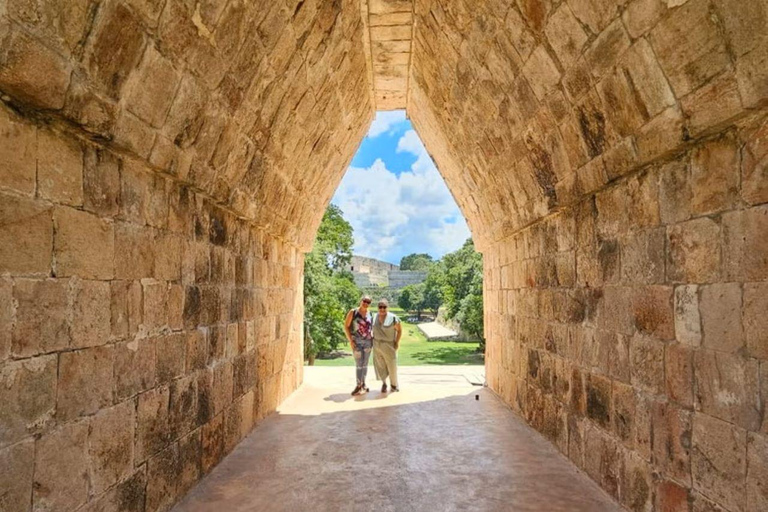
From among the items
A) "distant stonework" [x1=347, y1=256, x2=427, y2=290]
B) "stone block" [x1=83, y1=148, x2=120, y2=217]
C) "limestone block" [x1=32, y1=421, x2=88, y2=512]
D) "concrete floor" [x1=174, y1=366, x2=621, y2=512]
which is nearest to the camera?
"limestone block" [x1=32, y1=421, x2=88, y2=512]

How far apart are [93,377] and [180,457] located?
4.42 feet

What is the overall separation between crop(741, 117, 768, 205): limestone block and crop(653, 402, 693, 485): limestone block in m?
1.24

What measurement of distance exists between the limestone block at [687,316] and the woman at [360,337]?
565 cm

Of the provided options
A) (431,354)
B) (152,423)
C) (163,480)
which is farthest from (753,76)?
(431,354)

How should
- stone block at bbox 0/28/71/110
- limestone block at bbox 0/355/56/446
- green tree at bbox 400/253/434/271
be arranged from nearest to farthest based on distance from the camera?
1. stone block at bbox 0/28/71/110
2. limestone block at bbox 0/355/56/446
3. green tree at bbox 400/253/434/271

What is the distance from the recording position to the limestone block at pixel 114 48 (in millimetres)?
2354

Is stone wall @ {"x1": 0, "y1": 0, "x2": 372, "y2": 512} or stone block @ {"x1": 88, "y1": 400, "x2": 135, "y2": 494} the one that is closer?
stone wall @ {"x1": 0, "y1": 0, "x2": 372, "y2": 512}

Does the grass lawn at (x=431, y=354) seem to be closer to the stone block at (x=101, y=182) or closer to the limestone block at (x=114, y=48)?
the stone block at (x=101, y=182)

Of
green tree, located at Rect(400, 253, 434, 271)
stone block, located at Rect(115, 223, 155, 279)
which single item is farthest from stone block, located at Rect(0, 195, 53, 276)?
green tree, located at Rect(400, 253, 434, 271)

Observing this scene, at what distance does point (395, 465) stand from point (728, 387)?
2910 millimetres

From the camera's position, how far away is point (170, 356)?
11.8 ft

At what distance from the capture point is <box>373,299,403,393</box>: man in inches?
325

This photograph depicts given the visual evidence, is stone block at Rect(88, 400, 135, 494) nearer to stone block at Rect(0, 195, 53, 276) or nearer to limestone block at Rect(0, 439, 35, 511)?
limestone block at Rect(0, 439, 35, 511)

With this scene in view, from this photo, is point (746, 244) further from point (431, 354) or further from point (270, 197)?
point (431, 354)
